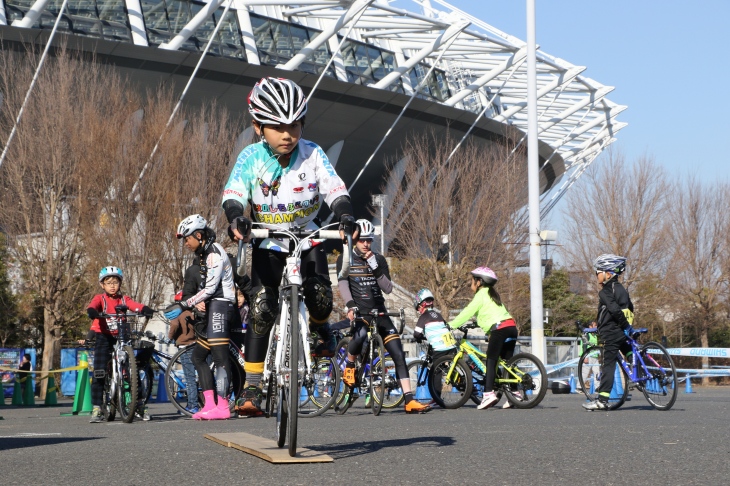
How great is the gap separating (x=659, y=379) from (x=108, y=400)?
5794mm

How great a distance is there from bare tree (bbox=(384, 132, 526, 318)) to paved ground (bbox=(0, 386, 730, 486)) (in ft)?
99.1

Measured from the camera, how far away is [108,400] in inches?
445

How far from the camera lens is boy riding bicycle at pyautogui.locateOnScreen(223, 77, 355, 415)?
6207 millimetres

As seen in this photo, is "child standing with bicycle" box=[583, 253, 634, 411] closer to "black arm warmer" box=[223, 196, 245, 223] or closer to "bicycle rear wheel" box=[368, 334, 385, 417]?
"bicycle rear wheel" box=[368, 334, 385, 417]

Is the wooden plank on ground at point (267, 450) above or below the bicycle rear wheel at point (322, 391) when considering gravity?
below

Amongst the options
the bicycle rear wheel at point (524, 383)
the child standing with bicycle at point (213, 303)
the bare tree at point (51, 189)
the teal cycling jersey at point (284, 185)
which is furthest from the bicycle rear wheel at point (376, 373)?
the bare tree at point (51, 189)

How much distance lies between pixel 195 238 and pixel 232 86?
96.7ft

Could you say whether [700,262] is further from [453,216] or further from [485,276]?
[485,276]

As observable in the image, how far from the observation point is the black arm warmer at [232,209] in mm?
6066

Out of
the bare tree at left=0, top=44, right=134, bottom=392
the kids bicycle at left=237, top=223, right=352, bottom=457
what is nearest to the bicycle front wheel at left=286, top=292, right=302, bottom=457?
the kids bicycle at left=237, top=223, right=352, bottom=457

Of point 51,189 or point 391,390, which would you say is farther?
point 51,189

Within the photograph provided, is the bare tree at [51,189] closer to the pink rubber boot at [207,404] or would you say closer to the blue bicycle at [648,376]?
the pink rubber boot at [207,404]

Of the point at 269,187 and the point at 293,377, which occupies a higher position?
the point at 269,187

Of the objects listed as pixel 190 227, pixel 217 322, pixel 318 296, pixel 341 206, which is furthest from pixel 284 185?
pixel 217 322
